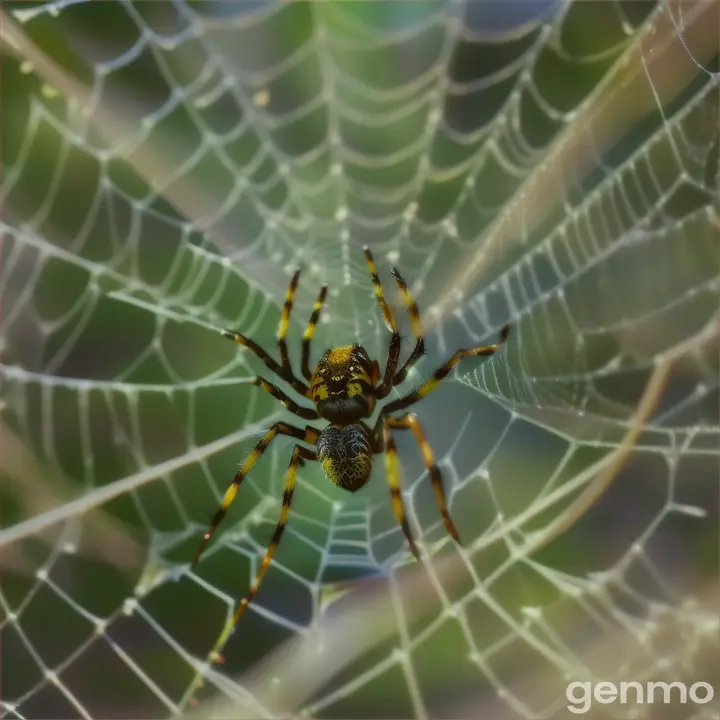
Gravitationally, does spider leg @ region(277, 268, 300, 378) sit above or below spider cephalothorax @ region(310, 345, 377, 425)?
above

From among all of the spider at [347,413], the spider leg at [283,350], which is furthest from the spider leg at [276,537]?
the spider leg at [283,350]

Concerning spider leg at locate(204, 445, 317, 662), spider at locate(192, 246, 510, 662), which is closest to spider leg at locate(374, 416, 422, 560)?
spider at locate(192, 246, 510, 662)

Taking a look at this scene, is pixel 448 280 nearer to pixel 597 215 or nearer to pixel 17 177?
pixel 597 215

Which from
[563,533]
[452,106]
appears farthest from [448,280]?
[563,533]

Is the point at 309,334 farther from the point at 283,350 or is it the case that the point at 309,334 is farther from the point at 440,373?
the point at 440,373

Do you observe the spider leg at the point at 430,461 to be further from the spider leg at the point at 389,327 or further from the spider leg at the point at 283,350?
the spider leg at the point at 283,350

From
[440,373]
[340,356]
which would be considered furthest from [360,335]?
[440,373]

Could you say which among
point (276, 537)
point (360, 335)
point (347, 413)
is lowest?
point (276, 537)

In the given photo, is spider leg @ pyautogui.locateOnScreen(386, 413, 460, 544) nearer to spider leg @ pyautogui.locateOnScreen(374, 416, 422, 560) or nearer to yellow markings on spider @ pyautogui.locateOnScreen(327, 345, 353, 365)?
spider leg @ pyautogui.locateOnScreen(374, 416, 422, 560)
